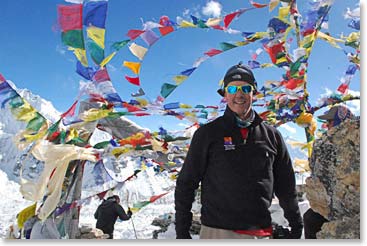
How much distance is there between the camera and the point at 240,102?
1.37 metres

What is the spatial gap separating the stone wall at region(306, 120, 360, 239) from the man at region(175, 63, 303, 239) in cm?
22

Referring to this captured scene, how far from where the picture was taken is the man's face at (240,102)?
1.37 metres

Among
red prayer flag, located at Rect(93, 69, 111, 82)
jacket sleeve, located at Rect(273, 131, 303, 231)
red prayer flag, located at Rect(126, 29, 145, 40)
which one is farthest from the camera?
red prayer flag, located at Rect(126, 29, 145, 40)

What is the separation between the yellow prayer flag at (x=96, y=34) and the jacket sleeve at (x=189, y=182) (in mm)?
1418

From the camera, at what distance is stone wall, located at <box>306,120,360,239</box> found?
1494mm

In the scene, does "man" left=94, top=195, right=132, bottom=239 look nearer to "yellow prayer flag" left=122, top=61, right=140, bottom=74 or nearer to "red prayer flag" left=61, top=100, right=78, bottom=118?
"red prayer flag" left=61, top=100, right=78, bottom=118

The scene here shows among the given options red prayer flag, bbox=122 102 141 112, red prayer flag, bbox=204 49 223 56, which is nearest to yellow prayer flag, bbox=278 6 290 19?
red prayer flag, bbox=204 49 223 56

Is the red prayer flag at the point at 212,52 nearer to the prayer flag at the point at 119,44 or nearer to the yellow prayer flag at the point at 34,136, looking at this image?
the prayer flag at the point at 119,44

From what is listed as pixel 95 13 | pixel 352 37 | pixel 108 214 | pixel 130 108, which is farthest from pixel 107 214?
pixel 352 37

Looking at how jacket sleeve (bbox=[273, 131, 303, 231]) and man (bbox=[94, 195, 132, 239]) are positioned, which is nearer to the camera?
jacket sleeve (bbox=[273, 131, 303, 231])

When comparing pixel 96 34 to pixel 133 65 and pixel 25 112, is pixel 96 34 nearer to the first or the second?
pixel 133 65

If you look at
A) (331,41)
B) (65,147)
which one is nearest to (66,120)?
(65,147)

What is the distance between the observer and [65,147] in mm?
2461

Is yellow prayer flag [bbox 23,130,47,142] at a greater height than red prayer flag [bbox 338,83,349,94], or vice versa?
red prayer flag [bbox 338,83,349,94]
